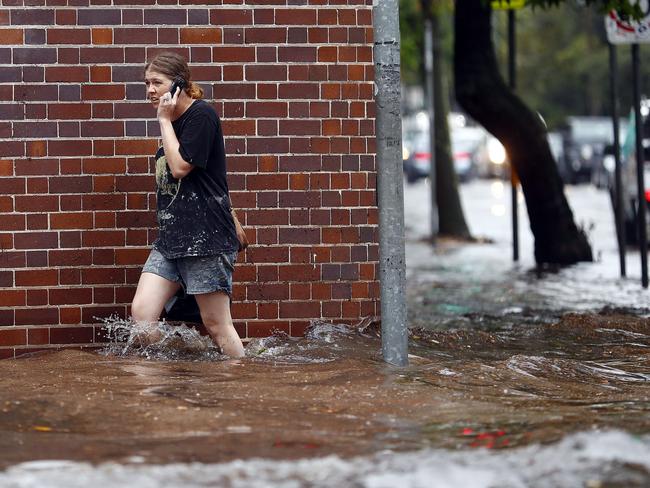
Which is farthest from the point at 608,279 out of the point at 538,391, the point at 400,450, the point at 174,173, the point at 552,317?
the point at 400,450

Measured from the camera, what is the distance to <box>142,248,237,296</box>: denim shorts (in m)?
7.09

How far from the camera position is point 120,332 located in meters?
8.30

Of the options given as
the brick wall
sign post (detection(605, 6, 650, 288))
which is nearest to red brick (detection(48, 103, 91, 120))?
the brick wall

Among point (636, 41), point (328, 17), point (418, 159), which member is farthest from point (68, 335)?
point (418, 159)

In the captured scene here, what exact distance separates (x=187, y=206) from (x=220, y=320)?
642 mm

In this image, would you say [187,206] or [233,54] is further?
[233,54]

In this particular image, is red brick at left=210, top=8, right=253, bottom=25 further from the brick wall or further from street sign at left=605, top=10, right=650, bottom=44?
street sign at left=605, top=10, right=650, bottom=44

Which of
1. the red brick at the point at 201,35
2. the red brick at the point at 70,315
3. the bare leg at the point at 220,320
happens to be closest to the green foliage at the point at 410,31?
the red brick at the point at 201,35

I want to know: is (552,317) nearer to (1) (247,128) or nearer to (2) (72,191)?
(1) (247,128)

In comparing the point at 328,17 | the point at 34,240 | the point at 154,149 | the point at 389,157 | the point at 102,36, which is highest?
the point at 328,17

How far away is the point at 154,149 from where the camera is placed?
8.27 metres

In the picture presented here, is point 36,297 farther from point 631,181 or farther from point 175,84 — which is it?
point 631,181

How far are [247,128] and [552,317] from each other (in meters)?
3.68

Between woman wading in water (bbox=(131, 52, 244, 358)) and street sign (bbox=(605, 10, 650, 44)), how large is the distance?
21.5 feet
